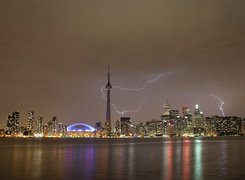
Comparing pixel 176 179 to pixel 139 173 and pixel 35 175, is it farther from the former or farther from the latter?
pixel 35 175

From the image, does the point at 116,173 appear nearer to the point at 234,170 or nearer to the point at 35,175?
the point at 35,175

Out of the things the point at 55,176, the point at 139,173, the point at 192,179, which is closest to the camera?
the point at 192,179

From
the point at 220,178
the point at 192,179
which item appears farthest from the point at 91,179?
the point at 220,178

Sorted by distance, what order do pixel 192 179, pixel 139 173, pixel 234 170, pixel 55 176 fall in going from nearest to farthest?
pixel 192 179, pixel 55 176, pixel 139 173, pixel 234 170

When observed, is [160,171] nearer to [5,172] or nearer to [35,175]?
[35,175]

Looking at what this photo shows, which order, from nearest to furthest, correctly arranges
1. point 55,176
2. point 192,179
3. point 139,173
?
1. point 192,179
2. point 55,176
3. point 139,173

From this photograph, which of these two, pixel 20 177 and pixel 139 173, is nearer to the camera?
pixel 20 177

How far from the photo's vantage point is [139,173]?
42250 mm

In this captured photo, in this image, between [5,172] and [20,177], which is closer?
[20,177]

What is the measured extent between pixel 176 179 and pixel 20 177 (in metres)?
15.8

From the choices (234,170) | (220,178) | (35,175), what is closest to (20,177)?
(35,175)

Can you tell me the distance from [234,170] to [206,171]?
3768mm

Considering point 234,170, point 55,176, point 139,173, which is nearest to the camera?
point 55,176

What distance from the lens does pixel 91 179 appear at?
121 ft
